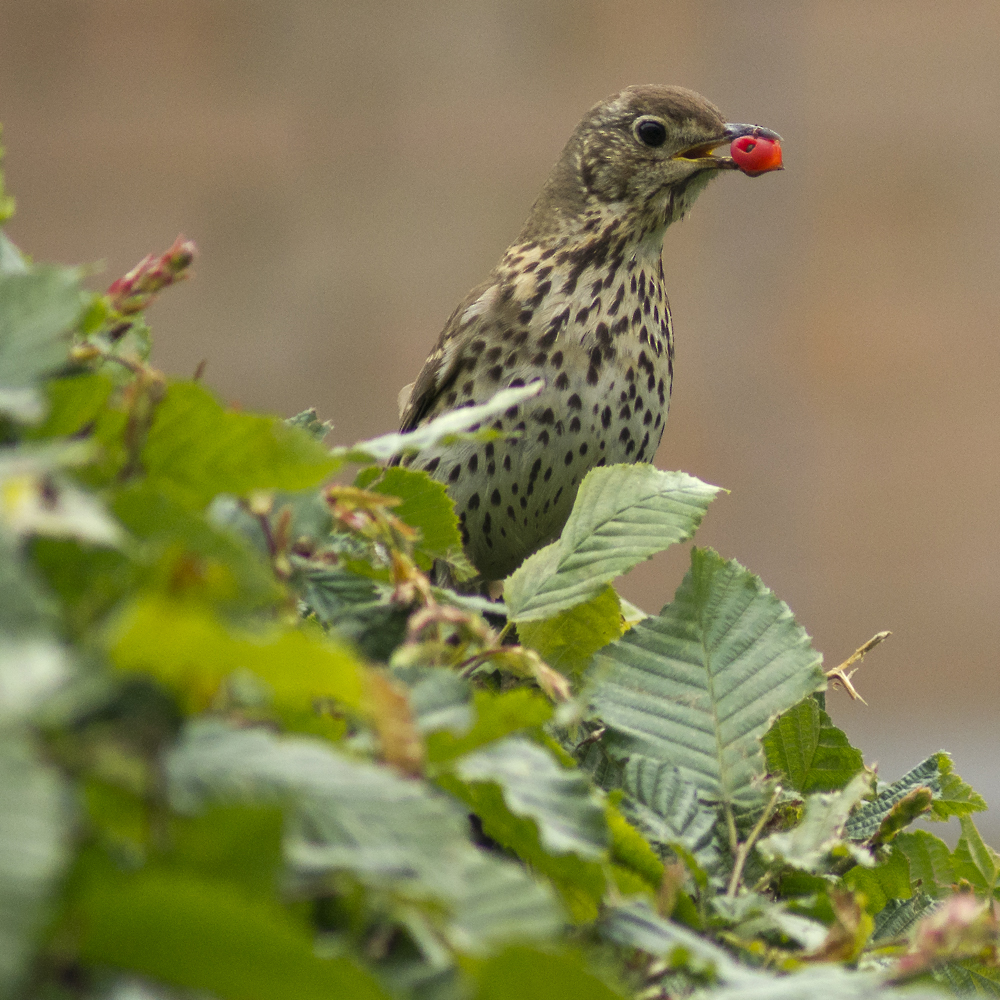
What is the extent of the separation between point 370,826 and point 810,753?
0.86 ft

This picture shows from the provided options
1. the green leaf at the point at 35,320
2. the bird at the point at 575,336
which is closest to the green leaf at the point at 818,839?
the green leaf at the point at 35,320

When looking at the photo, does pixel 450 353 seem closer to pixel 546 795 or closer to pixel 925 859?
pixel 925 859

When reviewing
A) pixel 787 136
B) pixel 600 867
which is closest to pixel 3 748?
pixel 600 867

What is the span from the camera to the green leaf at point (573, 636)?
45cm

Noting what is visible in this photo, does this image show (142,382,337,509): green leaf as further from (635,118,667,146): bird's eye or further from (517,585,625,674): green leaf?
(635,118,667,146): bird's eye

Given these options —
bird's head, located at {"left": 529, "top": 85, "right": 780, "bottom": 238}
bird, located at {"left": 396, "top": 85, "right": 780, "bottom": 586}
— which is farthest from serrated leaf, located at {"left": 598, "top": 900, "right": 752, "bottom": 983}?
bird's head, located at {"left": 529, "top": 85, "right": 780, "bottom": 238}

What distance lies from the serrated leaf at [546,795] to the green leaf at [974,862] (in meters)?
0.21

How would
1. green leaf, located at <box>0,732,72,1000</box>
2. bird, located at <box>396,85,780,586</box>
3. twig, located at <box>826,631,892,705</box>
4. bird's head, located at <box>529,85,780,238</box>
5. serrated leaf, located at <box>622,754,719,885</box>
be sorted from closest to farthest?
green leaf, located at <box>0,732,72,1000</box> < serrated leaf, located at <box>622,754,719,885</box> < twig, located at <box>826,631,892,705</box> < bird, located at <box>396,85,780,586</box> < bird's head, located at <box>529,85,780,238</box>

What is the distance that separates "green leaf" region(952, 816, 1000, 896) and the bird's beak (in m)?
0.83

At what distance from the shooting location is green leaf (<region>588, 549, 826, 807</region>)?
397mm

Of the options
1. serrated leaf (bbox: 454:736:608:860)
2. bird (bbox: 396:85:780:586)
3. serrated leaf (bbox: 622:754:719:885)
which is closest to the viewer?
serrated leaf (bbox: 454:736:608:860)

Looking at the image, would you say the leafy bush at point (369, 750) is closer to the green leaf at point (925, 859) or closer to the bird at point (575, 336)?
the green leaf at point (925, 859)

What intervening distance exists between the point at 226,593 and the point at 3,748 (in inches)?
1.7

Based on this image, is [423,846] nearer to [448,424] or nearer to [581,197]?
[448,424]
